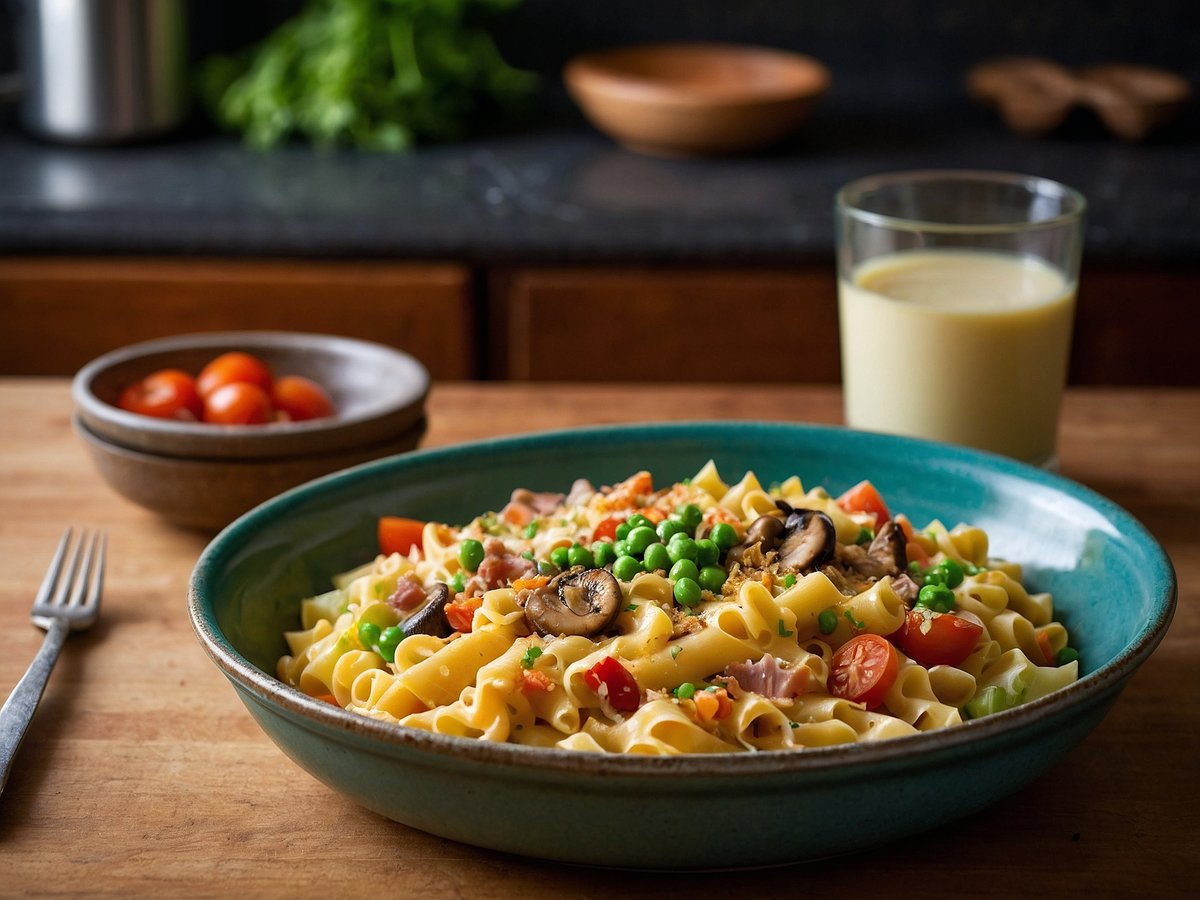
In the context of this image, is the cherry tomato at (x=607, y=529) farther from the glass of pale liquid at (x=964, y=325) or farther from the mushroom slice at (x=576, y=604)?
the glass of pale liquid at (x=964, y=325)

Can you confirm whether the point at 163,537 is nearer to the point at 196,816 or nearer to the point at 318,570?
the point at 318,570

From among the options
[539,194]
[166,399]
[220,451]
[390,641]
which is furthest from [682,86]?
[390,641]

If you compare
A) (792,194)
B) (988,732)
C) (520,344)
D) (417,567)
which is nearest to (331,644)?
(417,567)

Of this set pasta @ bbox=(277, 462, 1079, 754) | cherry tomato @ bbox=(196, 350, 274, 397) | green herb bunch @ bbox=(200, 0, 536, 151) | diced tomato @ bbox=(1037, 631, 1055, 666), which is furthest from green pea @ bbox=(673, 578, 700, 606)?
green herb bunch @ bbox=(200, 0, 536, 151)

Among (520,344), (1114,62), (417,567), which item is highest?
(1114,62)

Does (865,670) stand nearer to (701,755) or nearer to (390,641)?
(701,755)

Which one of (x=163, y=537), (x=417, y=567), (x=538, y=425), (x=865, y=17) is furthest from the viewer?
(x=865, y=17)

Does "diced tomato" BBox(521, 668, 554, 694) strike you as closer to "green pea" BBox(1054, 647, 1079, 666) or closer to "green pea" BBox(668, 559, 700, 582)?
"green pea" BBox(668, 559, 700, 582)
